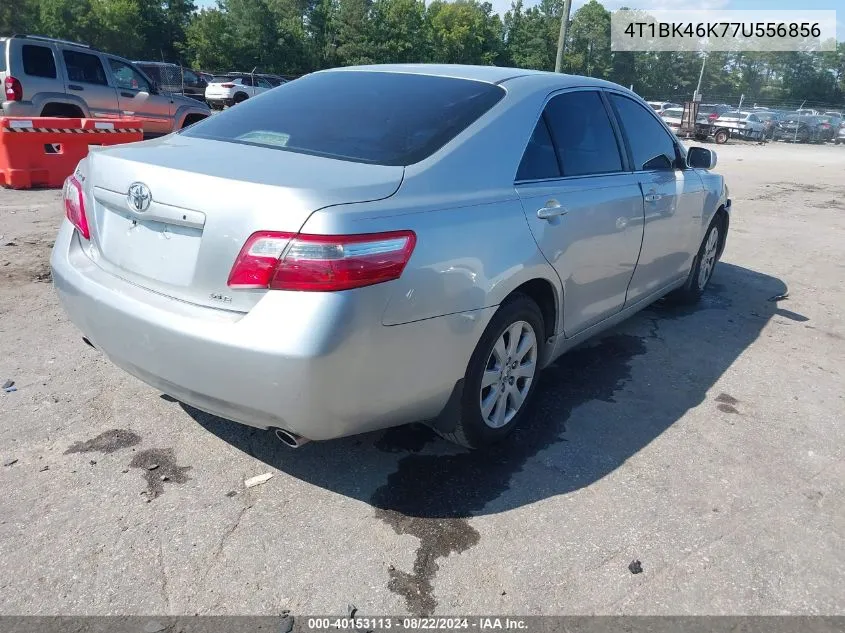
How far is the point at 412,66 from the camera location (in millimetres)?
3777

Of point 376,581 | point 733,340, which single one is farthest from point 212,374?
point 733,340

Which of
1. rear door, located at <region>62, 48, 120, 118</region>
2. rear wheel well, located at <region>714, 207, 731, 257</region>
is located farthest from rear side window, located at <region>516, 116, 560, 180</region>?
rear door, located at <region>62, 48, 120, 118</region>

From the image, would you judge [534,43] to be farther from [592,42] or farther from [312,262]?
[312,262]

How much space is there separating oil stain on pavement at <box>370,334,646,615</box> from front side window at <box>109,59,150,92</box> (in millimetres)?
11172

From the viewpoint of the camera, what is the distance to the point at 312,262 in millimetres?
2223

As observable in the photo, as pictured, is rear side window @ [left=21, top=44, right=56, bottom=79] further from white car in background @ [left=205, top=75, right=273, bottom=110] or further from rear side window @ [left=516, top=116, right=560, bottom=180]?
white car in background @ [left=205, top=75, right=273, bottom=110]

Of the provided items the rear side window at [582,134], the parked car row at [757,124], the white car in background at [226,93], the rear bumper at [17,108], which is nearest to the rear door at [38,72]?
the rear bumper at [17,108]

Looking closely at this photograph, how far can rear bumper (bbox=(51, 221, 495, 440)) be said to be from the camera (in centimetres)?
224

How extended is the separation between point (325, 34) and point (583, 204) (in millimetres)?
61511

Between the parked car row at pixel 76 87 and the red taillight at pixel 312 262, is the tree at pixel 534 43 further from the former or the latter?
the red taillight at pixel 312 262

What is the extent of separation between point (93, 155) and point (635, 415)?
299 cm

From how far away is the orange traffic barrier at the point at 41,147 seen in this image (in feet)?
28.3

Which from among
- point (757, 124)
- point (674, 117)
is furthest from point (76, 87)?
point (757, 124)

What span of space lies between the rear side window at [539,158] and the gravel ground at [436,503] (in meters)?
1.28
